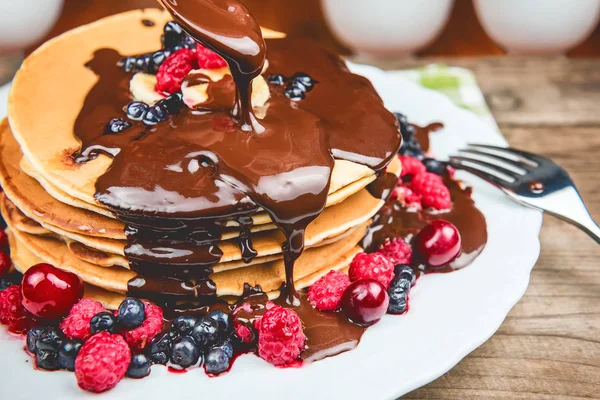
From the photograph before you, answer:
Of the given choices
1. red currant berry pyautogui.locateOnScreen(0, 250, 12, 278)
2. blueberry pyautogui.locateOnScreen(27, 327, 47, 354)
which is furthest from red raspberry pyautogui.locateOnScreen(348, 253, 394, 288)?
red currant berry pyautogui.locateOnScreen(0, 250, 12, 278)

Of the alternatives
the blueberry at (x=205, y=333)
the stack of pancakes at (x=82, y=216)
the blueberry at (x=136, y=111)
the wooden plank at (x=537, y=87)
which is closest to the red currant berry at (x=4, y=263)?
the stack of pancakes at (x=82, y=216)

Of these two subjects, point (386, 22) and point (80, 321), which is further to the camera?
point (386, 22)

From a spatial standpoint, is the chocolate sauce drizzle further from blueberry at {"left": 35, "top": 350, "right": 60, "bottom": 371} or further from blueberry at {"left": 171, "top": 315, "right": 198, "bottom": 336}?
blueberry at {"left": 35, "top": 350, "right": 60, "bottom": 371}

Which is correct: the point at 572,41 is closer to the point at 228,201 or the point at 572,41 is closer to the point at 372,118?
the point at 372,118

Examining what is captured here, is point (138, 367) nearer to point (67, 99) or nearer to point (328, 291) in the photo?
point (328, 291)

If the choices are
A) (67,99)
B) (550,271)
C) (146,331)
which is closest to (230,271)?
(146,331)

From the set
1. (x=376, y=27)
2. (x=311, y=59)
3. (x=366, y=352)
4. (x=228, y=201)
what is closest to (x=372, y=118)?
(x=311, y=59)

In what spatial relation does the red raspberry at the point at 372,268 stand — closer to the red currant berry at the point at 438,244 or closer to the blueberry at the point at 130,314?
the red currant berry at the point at 438,244
